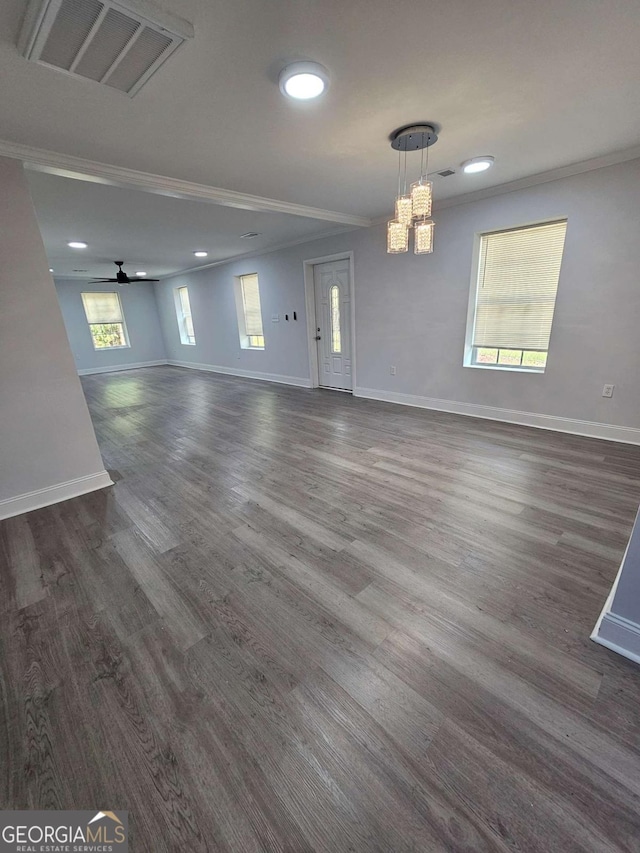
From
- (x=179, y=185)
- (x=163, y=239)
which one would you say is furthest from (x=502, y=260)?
(x=163, y=239)

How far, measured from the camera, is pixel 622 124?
2316 millimetres

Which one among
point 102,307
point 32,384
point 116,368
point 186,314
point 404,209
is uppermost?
point 404,209

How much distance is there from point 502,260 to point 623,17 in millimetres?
2390

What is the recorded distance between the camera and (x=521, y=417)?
3861 millimetres

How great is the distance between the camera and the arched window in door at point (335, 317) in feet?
17.8

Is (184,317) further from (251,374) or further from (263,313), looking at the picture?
(263,313)

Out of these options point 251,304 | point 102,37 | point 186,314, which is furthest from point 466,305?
point 186,314

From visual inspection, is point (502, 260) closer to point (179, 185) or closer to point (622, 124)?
point (622, 124)

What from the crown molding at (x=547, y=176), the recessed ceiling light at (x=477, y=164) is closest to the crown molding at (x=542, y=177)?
the crown molding at (x=547, y=176)

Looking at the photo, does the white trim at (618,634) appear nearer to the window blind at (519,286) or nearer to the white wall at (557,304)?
the white wall at (557,304)

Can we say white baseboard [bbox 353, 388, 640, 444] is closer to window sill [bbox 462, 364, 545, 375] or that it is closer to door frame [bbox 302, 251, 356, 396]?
window sill [bbox 462, 364, 545, 375]

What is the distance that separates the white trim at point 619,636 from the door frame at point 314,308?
4.45m

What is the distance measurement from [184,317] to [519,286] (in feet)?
26.6

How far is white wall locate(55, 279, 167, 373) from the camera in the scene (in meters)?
8.49
